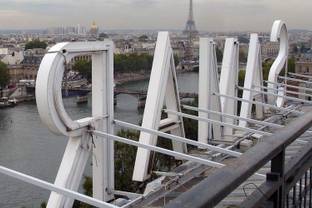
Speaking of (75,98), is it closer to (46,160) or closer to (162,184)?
(46,160)

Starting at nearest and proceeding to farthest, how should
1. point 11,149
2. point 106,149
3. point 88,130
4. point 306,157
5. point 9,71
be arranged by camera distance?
1. point 306,157
2. point 88,130
3. point 106,149
4. point 11,149
5. point 9,71

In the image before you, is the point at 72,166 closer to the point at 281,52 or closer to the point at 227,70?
the point at 227,70

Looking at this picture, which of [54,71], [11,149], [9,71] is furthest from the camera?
[9,71]

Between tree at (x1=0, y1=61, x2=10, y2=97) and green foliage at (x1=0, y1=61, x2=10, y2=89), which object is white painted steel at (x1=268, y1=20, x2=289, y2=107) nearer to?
tree at (x1=0, y1=61, x2=10, y2=97)

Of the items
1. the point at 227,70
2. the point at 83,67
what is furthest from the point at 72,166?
the point at 83,67

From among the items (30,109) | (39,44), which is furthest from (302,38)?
(39,44)
